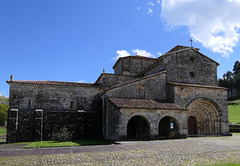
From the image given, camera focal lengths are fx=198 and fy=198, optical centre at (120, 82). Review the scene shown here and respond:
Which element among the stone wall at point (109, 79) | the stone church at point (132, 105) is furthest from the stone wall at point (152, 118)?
the stone wall at point (109, 79)

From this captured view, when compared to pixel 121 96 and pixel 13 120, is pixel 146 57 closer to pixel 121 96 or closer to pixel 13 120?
pixel 121 96

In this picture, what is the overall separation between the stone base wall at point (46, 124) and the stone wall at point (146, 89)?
384 centimetres

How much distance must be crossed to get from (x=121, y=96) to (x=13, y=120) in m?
9.92

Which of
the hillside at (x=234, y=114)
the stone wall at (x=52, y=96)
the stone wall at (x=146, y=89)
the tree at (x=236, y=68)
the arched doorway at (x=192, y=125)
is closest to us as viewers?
the stone wall at (x=146, y=89)

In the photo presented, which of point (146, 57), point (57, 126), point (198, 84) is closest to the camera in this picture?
point (57, 126)

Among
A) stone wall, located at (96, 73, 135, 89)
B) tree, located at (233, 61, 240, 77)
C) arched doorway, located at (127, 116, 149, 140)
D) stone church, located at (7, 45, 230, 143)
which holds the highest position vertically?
tree, located at (233, 61, 240, 77)

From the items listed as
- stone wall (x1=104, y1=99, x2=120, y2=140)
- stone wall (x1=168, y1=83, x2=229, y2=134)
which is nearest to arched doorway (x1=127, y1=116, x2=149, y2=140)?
stone wall (x1=104, y1=99, x2=120, y2=140)

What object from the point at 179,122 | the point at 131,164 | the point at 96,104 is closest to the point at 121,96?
the point at 96,104

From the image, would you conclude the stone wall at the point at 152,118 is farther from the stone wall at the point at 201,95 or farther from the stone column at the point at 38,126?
the stone column at the point at 38,126

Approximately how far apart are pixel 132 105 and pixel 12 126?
35.4 feet

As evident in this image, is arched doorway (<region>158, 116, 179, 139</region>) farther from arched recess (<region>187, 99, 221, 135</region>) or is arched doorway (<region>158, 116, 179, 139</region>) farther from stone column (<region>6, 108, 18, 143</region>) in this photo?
stone column (<region>6, 108, 18, 143</region>)

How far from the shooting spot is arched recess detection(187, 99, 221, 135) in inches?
830

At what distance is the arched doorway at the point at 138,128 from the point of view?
19406mm

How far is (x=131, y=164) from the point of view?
754cm
